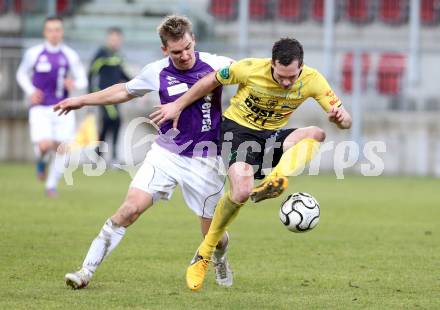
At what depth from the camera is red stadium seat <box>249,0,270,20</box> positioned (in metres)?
24.3

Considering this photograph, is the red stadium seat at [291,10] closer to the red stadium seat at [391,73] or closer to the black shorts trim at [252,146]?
the red stadium seat at [391,73]

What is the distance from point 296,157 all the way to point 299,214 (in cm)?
48


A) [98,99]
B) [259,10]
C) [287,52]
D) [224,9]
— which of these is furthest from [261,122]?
[259,10]

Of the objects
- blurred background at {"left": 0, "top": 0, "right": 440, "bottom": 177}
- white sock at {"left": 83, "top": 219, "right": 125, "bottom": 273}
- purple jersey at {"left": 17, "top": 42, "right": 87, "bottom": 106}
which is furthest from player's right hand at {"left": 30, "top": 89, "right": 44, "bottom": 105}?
white sock at {"left": 83, "top": 219, "right": 125, "bottom": 273}

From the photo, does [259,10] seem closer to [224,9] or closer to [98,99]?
[224,9]

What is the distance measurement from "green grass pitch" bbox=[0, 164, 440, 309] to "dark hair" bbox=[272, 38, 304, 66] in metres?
1.61

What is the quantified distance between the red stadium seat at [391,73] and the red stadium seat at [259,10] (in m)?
4.10

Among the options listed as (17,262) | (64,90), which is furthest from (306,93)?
(64,90)

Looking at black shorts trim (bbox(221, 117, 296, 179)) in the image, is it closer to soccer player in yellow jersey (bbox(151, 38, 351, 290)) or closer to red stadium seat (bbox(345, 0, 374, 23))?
soccer player in yellow jersey (bbox(151, 38, 351, 290))

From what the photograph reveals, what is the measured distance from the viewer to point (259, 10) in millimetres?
24406

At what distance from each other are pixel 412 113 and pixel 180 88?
45.0 ft

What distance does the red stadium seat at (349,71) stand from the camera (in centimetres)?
2114

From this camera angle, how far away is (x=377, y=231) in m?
11.3

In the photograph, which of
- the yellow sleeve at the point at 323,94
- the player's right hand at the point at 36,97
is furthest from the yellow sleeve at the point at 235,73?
the player's right hand at the point at 36,97
